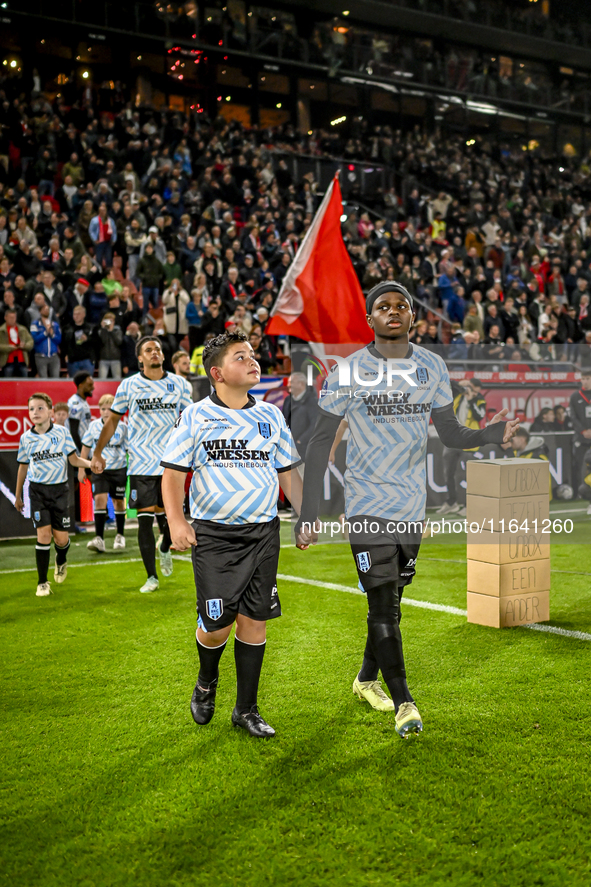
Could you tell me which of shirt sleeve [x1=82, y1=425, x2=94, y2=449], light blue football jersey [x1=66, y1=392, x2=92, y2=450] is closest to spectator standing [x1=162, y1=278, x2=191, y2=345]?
light blue football jersey [x1=66, y1=392, x2=92, y2=450]

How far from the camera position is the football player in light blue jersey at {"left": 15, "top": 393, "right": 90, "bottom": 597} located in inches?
306

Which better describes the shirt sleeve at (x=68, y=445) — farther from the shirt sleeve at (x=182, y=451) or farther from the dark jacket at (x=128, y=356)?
the dark jacket at (x=128, y=356)

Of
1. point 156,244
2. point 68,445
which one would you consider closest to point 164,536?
point 68,445

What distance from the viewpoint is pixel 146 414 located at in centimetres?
767

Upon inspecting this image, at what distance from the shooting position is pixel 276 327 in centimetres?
1288

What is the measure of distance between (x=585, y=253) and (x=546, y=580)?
2259 centimetres

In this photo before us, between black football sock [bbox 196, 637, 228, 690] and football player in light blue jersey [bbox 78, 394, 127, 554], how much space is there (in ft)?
20.9

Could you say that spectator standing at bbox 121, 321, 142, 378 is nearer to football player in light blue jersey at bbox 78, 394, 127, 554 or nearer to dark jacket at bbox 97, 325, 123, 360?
dark jacket at bbox 97, 325, 123, 360

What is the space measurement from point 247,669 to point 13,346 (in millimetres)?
10088

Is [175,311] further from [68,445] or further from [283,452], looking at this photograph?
[283,452]

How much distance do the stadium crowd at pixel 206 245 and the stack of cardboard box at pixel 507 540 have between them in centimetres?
615

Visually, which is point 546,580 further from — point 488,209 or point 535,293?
point 488,209

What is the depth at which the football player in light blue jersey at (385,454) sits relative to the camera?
13.4ft

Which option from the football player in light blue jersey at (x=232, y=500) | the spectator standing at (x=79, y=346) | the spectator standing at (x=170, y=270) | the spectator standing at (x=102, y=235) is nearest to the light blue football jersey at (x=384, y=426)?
the football player in light blue jersey at (x=232, y=500)
